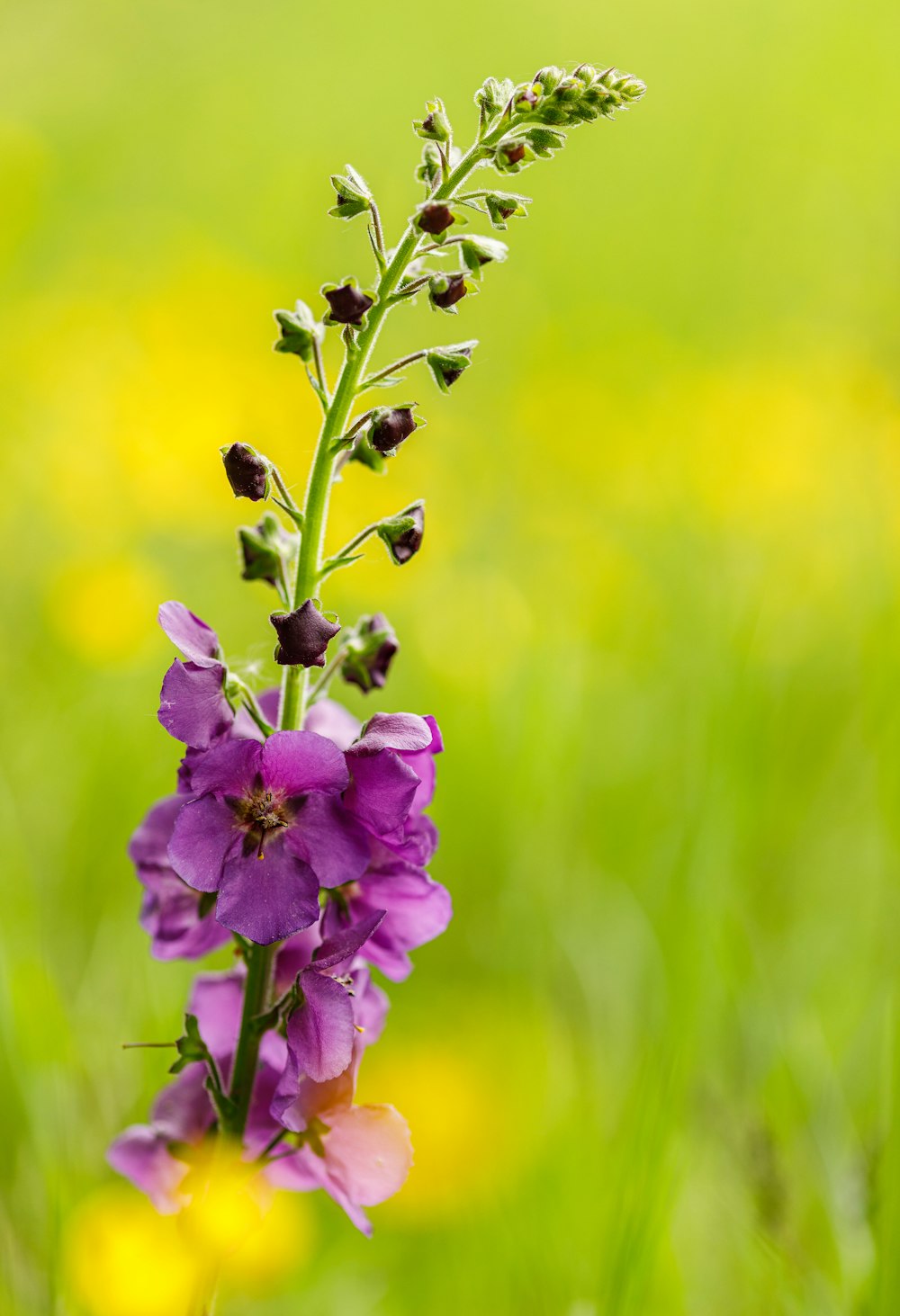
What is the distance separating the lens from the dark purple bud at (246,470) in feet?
4.59

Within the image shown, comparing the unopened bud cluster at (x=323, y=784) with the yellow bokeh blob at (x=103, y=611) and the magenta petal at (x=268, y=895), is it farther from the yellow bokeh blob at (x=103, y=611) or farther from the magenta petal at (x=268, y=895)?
the yellow bokeh blob at (x=103, y=611)

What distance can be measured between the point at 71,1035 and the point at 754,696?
1.45m

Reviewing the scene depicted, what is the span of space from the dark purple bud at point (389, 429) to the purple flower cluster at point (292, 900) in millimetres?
280

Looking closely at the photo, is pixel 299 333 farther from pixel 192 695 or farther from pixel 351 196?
pixel 192 695

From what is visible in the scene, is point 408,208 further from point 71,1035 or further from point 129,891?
point 71,1035

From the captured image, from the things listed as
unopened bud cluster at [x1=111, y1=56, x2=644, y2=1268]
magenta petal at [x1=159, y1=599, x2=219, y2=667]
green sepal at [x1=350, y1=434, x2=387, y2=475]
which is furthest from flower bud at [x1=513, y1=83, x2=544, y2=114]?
magenta petal at [x1=159, y1=599, x2=219, y2=667]

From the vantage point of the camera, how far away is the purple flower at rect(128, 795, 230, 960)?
155 centimetres

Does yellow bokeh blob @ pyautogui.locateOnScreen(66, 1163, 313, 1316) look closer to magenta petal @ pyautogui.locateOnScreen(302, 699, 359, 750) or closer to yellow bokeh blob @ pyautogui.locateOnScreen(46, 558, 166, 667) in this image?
magenta petal @ pyautogui.locateOnScreen(302, 699, 359, 750)

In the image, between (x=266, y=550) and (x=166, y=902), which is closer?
(x=266, y=550)

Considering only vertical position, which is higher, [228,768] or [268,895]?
[228,768]

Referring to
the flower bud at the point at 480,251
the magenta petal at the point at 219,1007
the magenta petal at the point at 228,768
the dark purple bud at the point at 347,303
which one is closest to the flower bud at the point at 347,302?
the dark purple bud at the point at 347,303

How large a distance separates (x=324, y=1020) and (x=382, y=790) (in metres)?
0.24

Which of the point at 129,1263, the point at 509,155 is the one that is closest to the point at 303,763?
the point at 509,155

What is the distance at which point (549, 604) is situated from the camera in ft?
16.0
